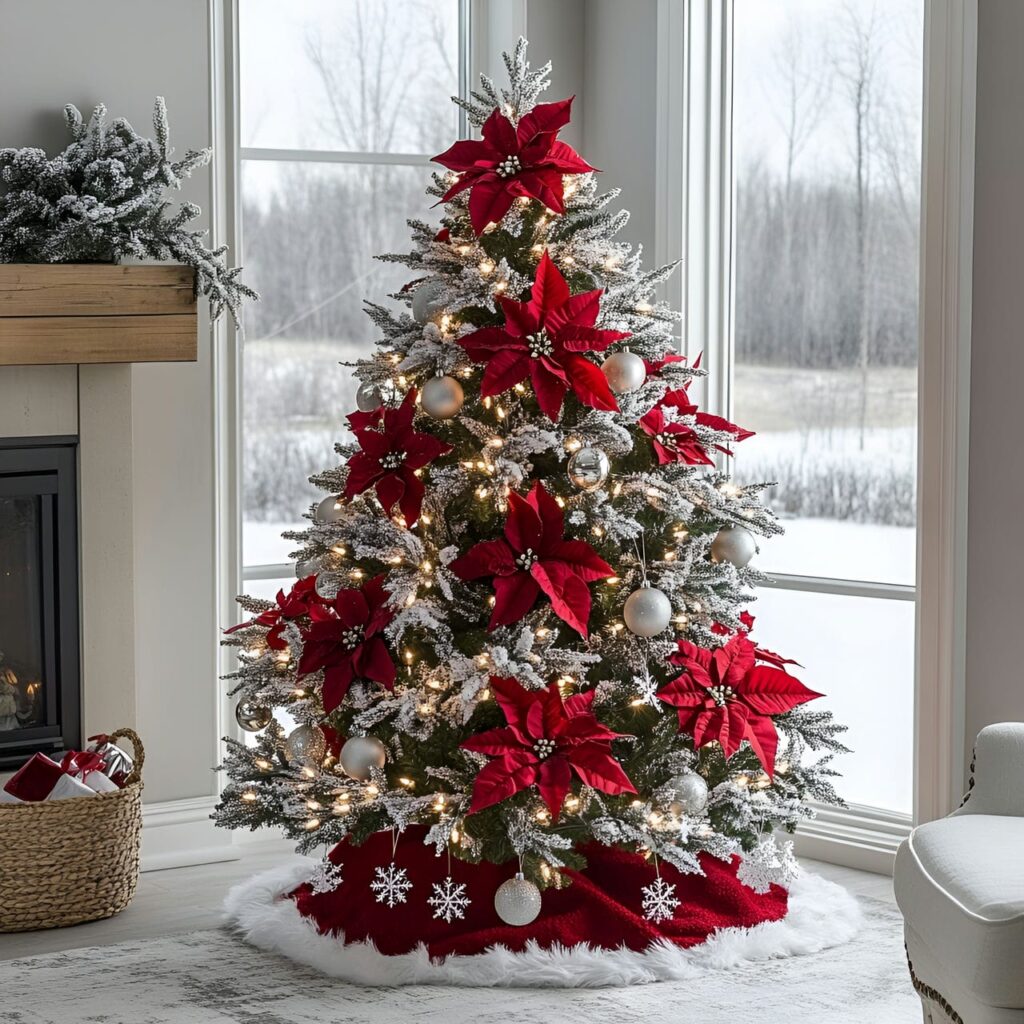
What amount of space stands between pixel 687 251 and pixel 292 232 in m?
1.08

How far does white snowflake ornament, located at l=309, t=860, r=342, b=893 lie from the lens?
3139 mm

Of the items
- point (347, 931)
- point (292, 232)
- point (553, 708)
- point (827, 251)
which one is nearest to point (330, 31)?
point (292, 232)

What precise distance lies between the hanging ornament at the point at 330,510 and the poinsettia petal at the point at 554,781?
28.2 inches

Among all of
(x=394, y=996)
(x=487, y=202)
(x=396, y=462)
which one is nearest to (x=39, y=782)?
(x=394, y=996)

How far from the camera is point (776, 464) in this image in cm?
404

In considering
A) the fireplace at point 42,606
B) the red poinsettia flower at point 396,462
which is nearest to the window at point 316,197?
the fireplace at point 42,606

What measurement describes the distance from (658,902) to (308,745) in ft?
2.57

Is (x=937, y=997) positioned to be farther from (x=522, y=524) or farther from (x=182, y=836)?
(x=182, y=836)

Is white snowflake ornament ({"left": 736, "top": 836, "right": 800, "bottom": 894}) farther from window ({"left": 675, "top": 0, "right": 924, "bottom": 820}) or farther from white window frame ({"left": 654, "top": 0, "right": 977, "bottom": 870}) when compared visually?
window ({"left": 675, "top": 0, "right": 924, "bottom": 820})

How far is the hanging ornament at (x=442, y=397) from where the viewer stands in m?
3.01

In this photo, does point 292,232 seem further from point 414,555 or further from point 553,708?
point 553,708

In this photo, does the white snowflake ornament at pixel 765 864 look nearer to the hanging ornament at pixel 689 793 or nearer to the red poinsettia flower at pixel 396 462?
the hanging ornament at pixel 689 793

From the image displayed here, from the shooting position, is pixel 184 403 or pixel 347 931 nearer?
pixel 347 931

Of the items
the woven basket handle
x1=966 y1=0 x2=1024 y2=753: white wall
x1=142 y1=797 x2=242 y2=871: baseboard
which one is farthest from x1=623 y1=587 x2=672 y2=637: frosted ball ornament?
x1=142 y1=797 x2=242 y2=871: baseboard
